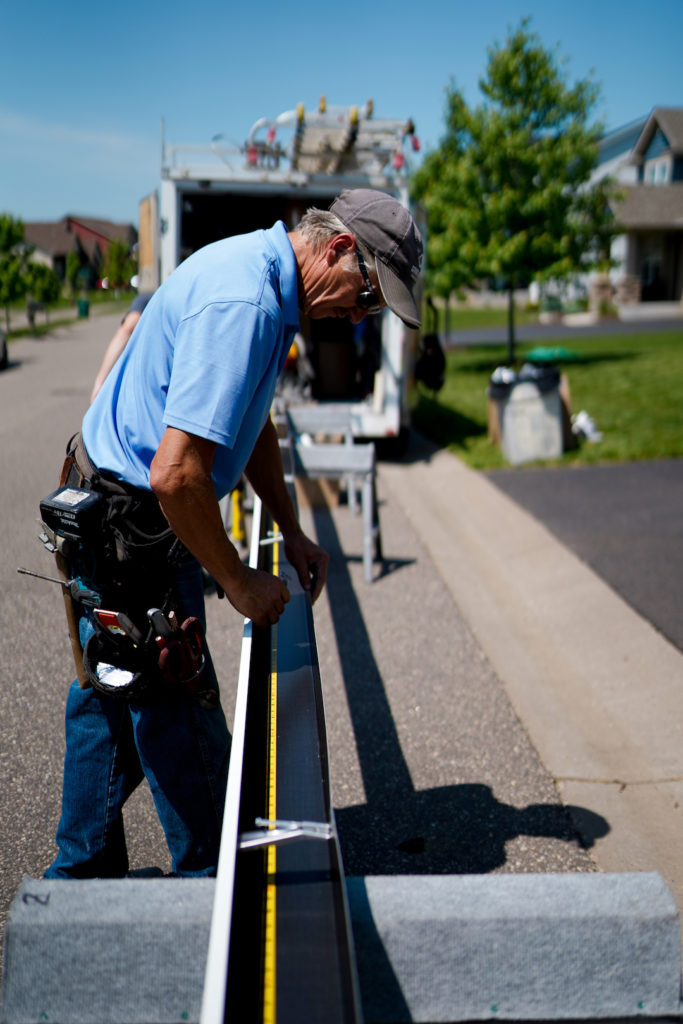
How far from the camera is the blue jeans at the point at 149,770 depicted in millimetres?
2393

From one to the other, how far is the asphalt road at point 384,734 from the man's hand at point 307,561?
1.13 meters

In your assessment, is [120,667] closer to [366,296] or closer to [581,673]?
[366,296]

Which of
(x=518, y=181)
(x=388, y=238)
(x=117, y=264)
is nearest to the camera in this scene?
(x=388, y=238)

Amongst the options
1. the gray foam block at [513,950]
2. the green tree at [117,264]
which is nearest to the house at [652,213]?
the green tree at [117,264]

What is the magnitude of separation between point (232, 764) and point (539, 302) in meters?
39.3

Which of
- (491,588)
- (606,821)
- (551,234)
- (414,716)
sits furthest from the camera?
(551,234)

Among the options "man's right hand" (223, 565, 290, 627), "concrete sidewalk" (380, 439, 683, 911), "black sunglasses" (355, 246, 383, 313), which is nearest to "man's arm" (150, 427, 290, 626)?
"man's right hand" (223, 565, 290, 627)

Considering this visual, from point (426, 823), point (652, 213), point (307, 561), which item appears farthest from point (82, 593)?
point (652, 213)

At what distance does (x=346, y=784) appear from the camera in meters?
3.84

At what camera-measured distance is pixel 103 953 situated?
66.3 inches

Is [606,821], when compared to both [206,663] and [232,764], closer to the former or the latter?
[206,663]

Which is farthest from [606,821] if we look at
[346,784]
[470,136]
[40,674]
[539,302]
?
[539,302]

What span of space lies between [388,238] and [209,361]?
588 mm

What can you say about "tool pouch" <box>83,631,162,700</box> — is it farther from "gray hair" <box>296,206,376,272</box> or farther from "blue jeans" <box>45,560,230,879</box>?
"gray hair" <box>296,206,376,272</box>
